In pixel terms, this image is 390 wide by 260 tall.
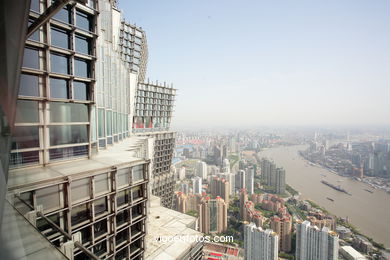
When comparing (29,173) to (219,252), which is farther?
(219,252)

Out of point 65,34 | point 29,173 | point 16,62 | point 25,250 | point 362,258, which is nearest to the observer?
point 25,250

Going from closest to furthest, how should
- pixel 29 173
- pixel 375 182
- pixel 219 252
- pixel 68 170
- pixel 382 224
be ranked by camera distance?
pixel 29 173 < pixel 68 170 < pixel 219 252 < pixel 382 224 < pixel 375 182

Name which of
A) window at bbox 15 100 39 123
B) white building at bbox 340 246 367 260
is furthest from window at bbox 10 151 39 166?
white building at bbox 340 246 367 260

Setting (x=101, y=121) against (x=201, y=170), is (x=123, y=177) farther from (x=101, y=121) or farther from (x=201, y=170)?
(x=201, y=170)

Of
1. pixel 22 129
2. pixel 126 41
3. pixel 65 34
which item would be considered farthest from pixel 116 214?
pixel 126 41

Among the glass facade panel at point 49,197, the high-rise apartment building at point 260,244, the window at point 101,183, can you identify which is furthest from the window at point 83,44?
the high-rise apartment building at point 260,244

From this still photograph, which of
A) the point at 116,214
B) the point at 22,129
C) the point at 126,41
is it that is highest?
the point at 126,41

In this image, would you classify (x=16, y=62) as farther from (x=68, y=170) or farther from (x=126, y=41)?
(x=126, y=41)

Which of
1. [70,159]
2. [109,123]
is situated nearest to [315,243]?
[109,123]
